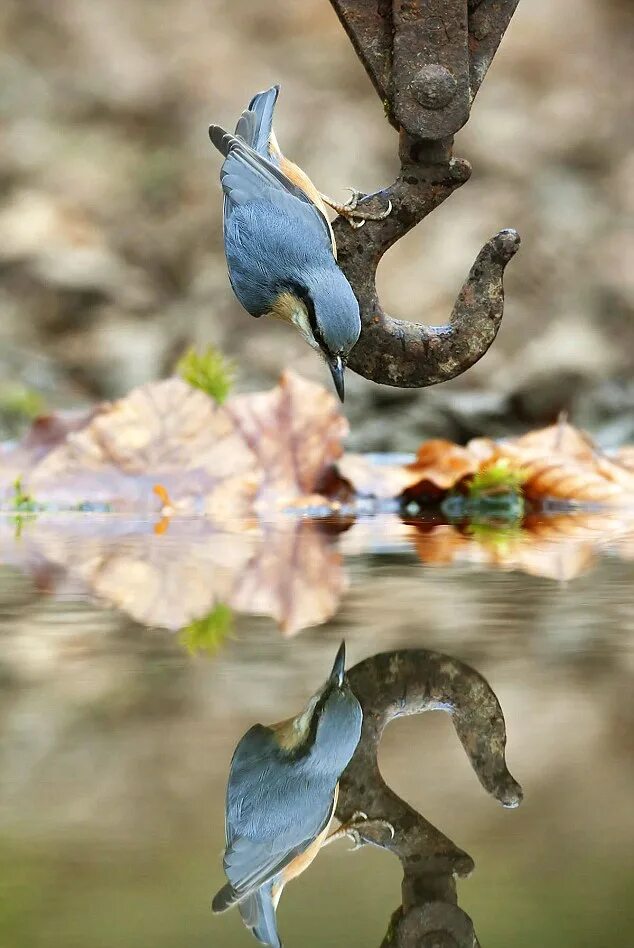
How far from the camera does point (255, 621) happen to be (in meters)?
1.05

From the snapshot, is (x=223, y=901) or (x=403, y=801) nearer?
(x=223, y=901)

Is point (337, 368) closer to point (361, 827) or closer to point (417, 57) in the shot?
point (417, 57)

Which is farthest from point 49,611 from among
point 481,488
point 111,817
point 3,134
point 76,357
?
point 3,134

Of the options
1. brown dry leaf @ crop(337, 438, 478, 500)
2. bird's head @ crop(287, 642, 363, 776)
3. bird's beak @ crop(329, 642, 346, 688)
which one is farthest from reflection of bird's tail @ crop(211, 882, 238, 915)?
brown dry leaf @ crop(337, 438, 478, 500)

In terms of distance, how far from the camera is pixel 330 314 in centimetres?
127

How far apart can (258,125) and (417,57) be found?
52 cm

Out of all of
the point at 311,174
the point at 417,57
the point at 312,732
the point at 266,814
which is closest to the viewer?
the point at 266,814

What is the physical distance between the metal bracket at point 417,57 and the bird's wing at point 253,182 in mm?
345

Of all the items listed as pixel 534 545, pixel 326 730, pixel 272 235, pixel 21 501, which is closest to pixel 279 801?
pixel 326 730

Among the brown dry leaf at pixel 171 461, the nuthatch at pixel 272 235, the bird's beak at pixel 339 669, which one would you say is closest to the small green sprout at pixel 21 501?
the brown dry leaf at pixel 171 461

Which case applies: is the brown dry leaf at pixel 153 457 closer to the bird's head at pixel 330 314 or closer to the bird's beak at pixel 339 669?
the bird's head at pixel 330 314

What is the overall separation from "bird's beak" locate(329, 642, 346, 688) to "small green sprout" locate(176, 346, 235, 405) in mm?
1928

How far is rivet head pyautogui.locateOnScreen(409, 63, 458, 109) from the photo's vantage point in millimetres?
1087

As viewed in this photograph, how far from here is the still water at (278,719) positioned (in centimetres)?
43
